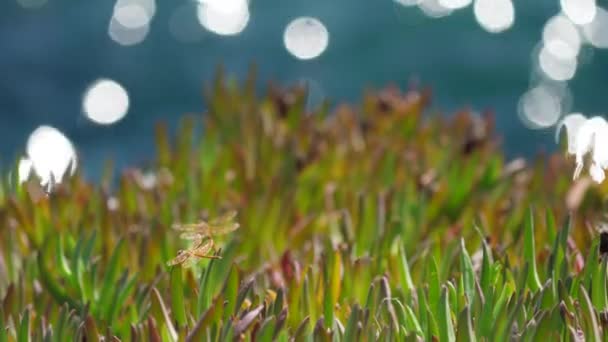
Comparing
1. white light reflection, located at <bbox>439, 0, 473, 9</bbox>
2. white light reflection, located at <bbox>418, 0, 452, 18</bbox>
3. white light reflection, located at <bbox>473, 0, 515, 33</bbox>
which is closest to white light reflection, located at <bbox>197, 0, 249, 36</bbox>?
white light reflection, located at <bbox>418, 0, 452, 18</bbox>

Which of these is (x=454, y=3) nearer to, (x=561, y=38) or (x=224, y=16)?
(x=561, y=38)

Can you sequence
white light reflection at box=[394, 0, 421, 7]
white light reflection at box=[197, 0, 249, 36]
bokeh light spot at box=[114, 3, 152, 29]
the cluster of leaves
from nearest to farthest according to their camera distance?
1. the cluster of leaves
2. bokeh light spot at box=[114, 3, 152, 29]
3. white light reflection at box=[197, 0, 249, 36]
4. white light reflection at box=[394, 0, 421, 7]

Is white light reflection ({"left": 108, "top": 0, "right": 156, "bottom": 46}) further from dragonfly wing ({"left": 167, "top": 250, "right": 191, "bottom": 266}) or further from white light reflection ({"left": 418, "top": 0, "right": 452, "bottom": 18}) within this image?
dragonfly wing ({"left": 167, "top": 250, "right": 191, "bottom": 266})

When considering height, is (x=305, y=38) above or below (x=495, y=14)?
above

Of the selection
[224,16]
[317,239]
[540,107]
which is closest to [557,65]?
[540,107]

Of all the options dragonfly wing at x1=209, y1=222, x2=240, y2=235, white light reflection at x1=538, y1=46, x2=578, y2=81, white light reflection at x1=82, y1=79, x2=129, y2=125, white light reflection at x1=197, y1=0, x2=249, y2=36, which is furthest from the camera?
white light reflection at x1=197, y1=0, x2=249, y2=36

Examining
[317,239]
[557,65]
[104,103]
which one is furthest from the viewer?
[557,65]

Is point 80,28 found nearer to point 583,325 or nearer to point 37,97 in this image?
point 37,97
